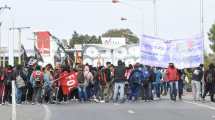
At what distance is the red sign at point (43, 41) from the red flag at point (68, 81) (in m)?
18.8

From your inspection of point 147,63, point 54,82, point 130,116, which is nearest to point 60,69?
point 54,82

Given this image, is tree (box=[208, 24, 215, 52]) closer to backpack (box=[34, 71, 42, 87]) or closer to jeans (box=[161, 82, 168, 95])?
jeans (box=[161, 82, 168, 95])

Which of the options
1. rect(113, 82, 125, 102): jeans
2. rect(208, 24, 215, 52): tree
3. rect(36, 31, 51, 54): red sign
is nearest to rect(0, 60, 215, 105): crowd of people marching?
rect(113, 82, 125, 102): jeans

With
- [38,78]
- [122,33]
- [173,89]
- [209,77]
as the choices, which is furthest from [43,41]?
[122,33]

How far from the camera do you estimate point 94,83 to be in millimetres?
33438

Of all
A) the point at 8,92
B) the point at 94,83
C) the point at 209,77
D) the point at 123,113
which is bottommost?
the point at 123,113

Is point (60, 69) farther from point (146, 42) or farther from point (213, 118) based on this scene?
point (213, 118)

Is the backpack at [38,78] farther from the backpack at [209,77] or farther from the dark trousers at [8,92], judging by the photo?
the backpack at [209,77]

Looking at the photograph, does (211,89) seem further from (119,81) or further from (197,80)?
(119,81)

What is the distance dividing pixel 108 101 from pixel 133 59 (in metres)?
29.0

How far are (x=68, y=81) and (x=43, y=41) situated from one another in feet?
63.8

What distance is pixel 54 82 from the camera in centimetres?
3253

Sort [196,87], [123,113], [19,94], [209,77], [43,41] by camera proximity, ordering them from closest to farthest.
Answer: [123,113], [209,77], [196,87], [19,94], [43,41]

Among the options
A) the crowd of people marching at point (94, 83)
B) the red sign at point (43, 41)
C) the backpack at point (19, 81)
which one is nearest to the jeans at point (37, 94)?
the crowd of people marching at point (94, 83)
